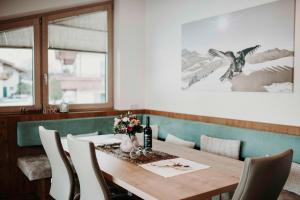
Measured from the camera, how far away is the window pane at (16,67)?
3654 millimetres

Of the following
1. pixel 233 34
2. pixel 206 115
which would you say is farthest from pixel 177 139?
pixel 233 34

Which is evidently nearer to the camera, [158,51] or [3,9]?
[3,9]

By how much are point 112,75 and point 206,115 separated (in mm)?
1542

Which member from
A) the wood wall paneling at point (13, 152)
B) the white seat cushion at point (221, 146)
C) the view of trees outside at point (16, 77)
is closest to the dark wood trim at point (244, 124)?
the wood wall paneling at point (13, 152)

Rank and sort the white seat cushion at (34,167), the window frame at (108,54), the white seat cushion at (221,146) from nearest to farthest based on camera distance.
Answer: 1. the white seat cushion at (221,146)
2. the white seat cushion at (34,167)
3. the window frame at (108,54)

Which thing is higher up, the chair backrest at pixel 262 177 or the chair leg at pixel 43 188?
the chair backrest at pixel 262 177

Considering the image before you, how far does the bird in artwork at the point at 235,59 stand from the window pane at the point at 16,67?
2301mm

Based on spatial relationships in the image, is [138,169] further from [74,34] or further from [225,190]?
[74,34]

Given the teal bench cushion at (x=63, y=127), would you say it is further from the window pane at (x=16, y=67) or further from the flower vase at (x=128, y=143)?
the flower vase at (x=128, y=143)

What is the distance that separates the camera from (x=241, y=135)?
118 inches

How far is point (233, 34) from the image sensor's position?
315cm

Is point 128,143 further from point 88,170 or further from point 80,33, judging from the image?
point 80,33

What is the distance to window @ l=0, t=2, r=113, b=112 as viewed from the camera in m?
3.70

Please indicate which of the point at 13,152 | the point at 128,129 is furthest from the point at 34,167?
the point at 128,129
